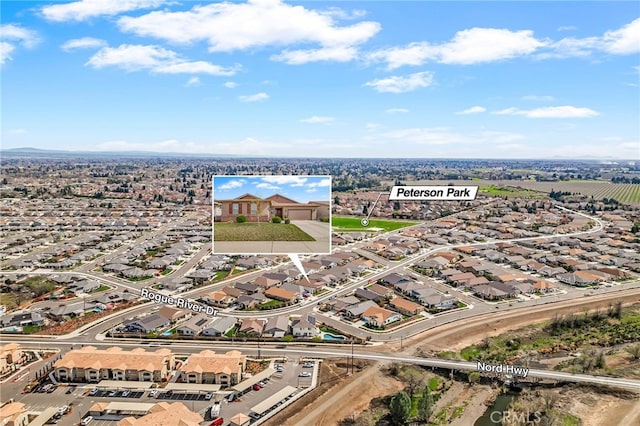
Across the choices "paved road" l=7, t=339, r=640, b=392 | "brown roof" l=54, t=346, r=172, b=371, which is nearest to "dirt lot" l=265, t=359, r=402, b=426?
"paved road" l=7, t=339, r=640, b=392

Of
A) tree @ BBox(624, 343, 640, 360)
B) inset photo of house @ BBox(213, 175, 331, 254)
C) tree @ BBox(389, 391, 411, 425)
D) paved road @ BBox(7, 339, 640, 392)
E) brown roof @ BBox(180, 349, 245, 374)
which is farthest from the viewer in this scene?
tree @ BBox(624, 343, 640, 360)

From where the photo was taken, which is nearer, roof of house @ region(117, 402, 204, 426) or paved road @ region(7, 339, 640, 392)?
roof of house @ region(117, 402, 204, 426)

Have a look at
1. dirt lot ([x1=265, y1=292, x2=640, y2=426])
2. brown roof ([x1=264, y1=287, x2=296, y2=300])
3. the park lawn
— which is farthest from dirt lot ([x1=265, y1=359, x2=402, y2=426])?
brown roof ([x1=264, y1=287, x2=296, y2=300])

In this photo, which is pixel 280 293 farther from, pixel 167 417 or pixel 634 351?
pixel 634 351

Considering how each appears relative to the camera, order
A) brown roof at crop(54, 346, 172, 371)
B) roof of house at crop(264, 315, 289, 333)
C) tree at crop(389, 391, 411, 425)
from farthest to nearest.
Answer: roof of house at crop(264, 315, 289, 333) < brown roof at crop(54, 346, 172, 371) < tree at crop(389, 391, 411, 425)

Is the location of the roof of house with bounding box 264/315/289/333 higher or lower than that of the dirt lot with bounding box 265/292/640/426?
higher

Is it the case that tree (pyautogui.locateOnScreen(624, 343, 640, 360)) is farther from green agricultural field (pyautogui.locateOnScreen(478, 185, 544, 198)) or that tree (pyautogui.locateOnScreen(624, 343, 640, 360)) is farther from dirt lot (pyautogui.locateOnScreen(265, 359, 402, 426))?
green agricultural field (pyautogui.locateOnScreen(478, 185, 544, 198))

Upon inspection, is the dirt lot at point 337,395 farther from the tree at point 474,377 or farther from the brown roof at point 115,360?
the brown roof at point 115,360

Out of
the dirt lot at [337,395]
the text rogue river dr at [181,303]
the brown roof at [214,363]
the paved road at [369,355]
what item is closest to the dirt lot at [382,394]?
the dirt lot at [337,395]

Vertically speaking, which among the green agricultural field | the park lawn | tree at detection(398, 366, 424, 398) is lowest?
tree at detection(398, 366, 424, 398)
